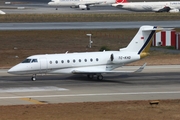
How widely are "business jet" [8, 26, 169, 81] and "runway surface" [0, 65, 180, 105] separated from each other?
2.65 ft

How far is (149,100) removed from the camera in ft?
114

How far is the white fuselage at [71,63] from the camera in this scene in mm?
43312

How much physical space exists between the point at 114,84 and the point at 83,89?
11.2 ft

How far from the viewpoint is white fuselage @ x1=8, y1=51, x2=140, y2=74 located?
43312 mm

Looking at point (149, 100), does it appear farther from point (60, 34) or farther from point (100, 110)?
point (60, 34)

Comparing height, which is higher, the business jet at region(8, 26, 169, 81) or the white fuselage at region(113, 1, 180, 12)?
the business jet at region(8, 26, 169, 81)

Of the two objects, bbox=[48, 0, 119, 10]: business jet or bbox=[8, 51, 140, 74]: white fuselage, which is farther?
bbox=[48, 0, 119, 10]: business jet

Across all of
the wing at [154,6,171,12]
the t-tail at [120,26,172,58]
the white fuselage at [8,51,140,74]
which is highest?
the t-tail at [120,26,172,58]

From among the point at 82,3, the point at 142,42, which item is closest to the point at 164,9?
the point at 82,3

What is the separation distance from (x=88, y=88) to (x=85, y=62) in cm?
487

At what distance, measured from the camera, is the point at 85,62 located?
44656mm

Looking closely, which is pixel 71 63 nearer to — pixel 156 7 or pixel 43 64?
pixel 43 64

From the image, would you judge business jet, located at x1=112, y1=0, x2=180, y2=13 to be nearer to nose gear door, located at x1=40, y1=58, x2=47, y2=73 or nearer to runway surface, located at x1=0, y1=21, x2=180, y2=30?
runway surface, located at x1=0, y1=21, x2=180, y2=30

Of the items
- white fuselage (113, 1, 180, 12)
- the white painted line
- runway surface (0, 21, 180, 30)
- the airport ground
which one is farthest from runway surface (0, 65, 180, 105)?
white fuselage (113, 1, 180, 12)
